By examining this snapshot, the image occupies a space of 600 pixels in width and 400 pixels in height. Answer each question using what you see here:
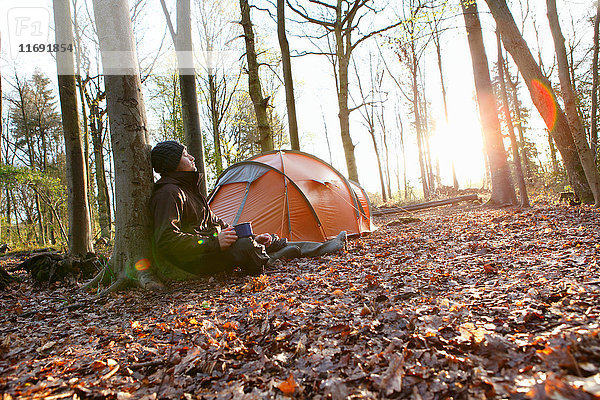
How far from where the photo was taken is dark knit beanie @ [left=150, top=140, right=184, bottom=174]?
358cm

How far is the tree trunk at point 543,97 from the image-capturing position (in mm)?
6551

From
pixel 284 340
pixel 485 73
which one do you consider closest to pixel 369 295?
pixel 284 340

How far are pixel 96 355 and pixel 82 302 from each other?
154 cm

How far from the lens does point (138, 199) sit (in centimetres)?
342

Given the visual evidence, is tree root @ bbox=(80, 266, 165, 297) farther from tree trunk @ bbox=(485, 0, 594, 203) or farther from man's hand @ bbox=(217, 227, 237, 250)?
tree trunk @ bbox=(485, 0, 594, 203)

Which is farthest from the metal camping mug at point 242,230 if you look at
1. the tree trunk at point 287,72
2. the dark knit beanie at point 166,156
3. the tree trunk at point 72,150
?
the tree trunk at point 287,72

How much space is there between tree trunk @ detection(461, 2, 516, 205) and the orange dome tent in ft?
16.2

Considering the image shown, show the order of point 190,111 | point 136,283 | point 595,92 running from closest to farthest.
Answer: point 136,283, point 190,111, point 595,92

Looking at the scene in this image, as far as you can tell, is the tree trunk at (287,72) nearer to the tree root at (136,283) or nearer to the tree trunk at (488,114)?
the tree trunk at (488,114)

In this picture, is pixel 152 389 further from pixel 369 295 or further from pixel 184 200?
pixel 184 200

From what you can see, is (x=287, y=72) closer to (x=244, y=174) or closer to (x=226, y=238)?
(x=244, y=174)

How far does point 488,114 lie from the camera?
29.1ft

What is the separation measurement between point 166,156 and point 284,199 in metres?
2.69

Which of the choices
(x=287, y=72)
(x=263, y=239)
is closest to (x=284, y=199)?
(x=263, y=239)
